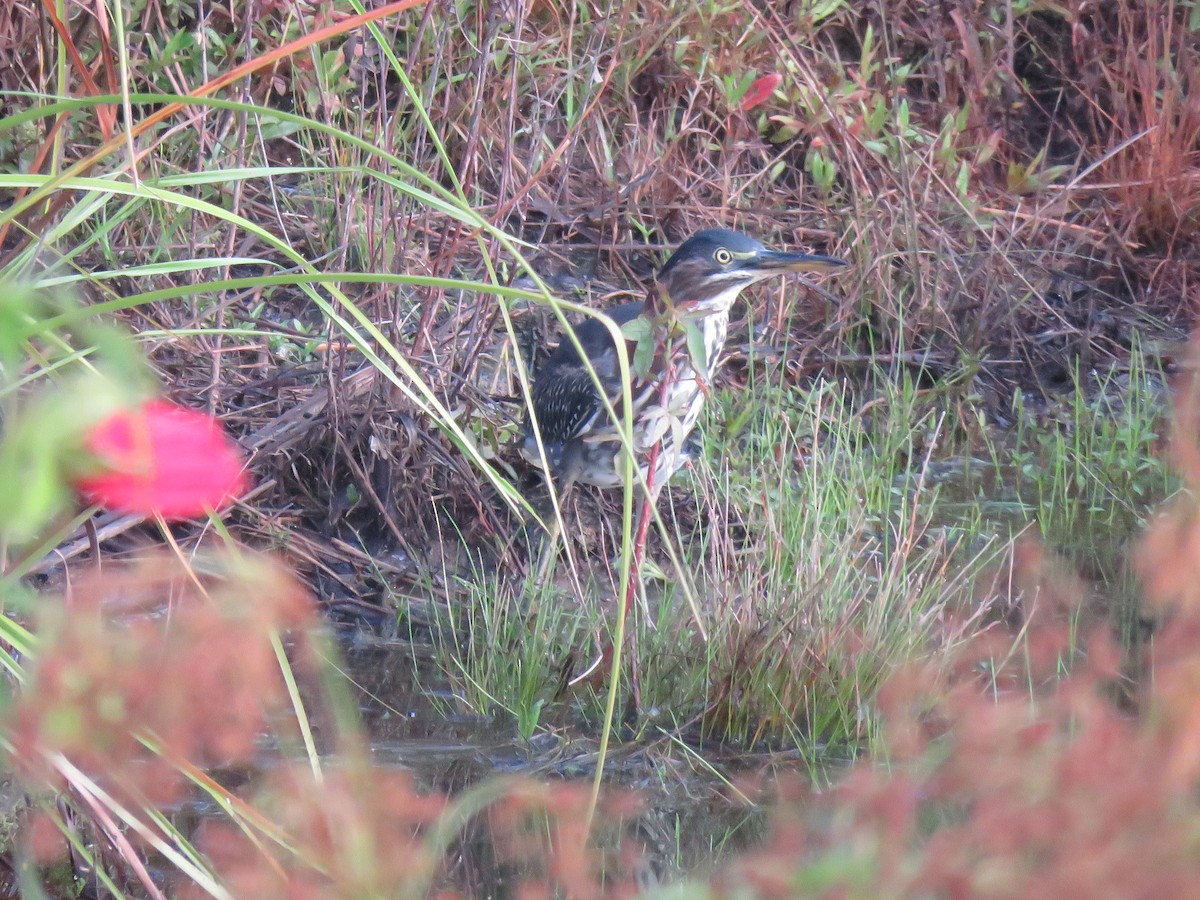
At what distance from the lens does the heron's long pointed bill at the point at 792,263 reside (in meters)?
4.18

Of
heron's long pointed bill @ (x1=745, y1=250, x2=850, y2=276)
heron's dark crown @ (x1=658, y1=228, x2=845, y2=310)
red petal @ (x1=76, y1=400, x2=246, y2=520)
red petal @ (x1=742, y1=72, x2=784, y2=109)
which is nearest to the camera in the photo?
red petal @ (x1=76, y1=400, x2=246, y2=520)

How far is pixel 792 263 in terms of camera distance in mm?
4289

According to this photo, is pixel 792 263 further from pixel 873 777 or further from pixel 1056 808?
pixel 1056 808

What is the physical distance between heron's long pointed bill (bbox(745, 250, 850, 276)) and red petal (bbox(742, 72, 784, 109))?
4.41 feet

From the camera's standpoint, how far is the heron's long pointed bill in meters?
4.18

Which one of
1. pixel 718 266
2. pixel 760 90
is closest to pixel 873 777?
pixel 718 266

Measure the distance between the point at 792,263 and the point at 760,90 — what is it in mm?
1626

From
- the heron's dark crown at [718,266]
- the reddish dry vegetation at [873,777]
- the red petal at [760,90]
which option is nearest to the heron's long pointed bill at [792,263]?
the heron's dark crown at [718,266]

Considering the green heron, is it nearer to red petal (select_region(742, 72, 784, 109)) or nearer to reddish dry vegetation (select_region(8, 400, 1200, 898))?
red petal (select_region(742, 72, 784, 109))

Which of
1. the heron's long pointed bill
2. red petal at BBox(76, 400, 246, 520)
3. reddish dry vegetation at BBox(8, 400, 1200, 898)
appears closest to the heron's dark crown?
the heron's long pointed bill

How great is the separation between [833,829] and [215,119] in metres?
3.79

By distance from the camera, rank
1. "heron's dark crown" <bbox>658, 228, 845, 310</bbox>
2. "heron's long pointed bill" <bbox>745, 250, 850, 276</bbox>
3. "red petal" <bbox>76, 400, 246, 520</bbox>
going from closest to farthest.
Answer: "red petal" <bbox>76, 400, 246, 520</bbox>
"heron's long pointed bill" <bbox>745, 250, 850, 276</bbox>
"heron's dark crown" <bbox>658, 228, 845, 310</bbox>

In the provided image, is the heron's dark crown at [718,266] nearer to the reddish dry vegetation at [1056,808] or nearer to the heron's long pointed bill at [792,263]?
the heron's long pointed bill at [792,263]

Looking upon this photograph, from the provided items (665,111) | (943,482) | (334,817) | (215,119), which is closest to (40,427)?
(334,817)
